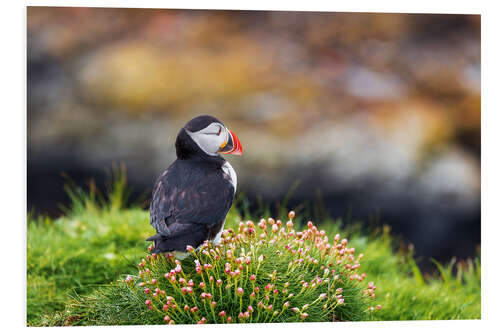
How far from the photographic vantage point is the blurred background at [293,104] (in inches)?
135

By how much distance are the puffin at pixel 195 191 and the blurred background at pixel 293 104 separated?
25.2 inches

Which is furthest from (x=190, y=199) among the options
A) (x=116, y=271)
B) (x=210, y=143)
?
(x=116, y=271)

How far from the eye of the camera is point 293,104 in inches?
142

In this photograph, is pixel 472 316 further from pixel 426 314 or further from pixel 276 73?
pixel 276 73

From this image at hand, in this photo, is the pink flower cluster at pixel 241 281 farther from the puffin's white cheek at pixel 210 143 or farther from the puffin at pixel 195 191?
the puffin's white cheek at pixel 210 143

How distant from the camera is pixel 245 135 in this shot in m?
3.64

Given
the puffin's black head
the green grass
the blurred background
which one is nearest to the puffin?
the puffin's black head

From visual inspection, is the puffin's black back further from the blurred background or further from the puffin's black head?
the blurred background

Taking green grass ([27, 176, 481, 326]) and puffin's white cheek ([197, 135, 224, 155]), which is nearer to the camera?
puffin's white cheek ([197, 135, 224, 155])

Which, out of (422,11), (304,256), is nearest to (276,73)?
(422,11)

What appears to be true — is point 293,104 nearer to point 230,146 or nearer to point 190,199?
point 230,146

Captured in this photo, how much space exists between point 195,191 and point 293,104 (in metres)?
1.08

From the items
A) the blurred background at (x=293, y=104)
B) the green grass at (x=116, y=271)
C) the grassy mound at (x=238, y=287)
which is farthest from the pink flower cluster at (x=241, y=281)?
the blurred background at (x=293, y=104)

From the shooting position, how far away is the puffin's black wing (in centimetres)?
270
